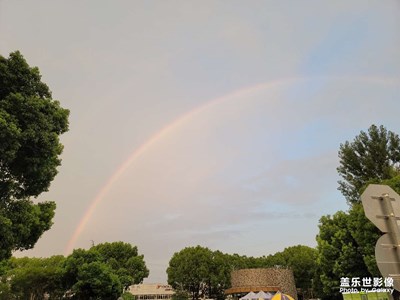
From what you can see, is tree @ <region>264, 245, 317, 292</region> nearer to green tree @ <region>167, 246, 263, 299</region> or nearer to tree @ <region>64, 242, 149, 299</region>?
green tree @ <region>167, 246, 263, 299</region>

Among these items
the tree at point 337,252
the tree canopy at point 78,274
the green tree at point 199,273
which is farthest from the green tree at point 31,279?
the tree at point 337,252

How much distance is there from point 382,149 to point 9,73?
97.2 feet

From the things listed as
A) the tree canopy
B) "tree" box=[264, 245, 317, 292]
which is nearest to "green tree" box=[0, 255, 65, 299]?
the tree canopy

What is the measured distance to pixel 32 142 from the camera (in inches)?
503

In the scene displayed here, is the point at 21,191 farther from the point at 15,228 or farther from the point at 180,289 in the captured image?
the point at 180,289

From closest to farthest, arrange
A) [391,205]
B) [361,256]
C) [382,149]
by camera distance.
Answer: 1. [391,205]
2. [361,256]
3. [382,149]

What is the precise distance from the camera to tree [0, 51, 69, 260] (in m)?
12.2

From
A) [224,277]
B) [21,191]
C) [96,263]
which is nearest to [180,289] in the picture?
[224,277]

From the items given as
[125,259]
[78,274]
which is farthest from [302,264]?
[78,274]

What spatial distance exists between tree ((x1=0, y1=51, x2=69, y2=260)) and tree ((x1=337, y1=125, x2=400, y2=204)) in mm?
25790

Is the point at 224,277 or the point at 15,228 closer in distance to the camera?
the point at 15,228

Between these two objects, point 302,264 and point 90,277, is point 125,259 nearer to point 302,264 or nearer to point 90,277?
point 90,277

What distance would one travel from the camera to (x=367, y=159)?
30969 mm

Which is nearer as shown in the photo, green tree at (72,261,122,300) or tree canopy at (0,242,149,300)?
green tree at (72,261,122,300)
